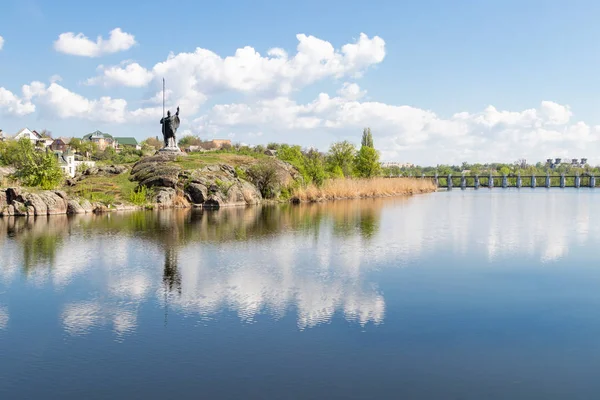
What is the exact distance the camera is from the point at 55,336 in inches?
640

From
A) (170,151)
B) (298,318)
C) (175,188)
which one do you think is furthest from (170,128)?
(298,318)

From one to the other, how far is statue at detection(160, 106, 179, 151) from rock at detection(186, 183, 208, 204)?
36.5 ft

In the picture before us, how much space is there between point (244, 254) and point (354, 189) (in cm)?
5730

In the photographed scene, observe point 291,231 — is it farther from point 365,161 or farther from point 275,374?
point 365,161

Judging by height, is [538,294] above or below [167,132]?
below

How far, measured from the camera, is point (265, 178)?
241ft

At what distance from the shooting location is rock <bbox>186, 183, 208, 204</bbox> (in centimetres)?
6419

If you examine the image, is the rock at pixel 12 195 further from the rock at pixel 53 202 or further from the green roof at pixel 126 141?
the green roof at pixel 126 141

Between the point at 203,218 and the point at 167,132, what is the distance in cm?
2565

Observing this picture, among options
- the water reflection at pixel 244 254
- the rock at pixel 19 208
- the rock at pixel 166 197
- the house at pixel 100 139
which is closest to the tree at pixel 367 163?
the rock at pixel 166 197

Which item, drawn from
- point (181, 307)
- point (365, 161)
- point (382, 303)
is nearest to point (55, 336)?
point (181, 307)

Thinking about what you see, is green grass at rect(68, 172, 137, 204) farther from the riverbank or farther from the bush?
the bush

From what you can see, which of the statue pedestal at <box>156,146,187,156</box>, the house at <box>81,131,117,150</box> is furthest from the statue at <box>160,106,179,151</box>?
the house at <box>81,131,117,150</box>

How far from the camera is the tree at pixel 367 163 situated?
108 meters
